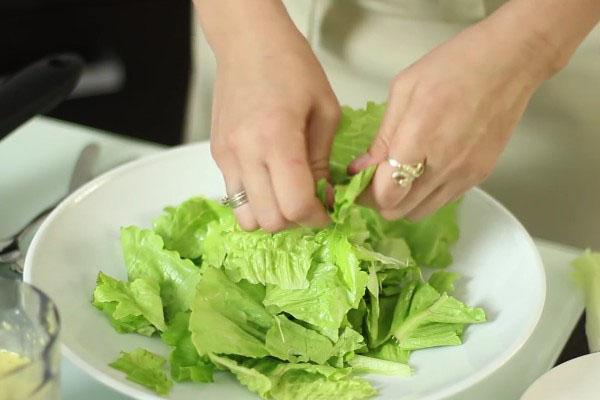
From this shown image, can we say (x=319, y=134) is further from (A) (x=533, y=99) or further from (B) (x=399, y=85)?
(A) (x=533, y=99)

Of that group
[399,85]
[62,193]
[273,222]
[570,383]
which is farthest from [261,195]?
[62,193]

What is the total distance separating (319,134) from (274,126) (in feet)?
0.17

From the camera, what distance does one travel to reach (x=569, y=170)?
1.18 m

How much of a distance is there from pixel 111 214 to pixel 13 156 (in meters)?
0.25

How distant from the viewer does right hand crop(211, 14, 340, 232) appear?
73cm

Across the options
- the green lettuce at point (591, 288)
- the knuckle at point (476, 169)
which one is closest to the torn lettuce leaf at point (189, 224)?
the knuckle at point (476, 169)

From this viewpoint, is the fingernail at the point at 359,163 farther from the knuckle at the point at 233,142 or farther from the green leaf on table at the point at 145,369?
the green leaf on table at the point at 145,369

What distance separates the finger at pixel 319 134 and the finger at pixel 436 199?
0.09 m

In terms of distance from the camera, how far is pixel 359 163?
0.77 meters

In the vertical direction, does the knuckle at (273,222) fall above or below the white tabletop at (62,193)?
above

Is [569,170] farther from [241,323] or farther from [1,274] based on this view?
[1,274]

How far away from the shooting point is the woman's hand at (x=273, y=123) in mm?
729

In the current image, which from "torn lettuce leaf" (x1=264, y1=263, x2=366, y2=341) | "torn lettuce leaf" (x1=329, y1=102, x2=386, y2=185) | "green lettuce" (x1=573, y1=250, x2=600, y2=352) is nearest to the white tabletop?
"green lettuce" (x1=573, y1=250, x2=600, y2=352)

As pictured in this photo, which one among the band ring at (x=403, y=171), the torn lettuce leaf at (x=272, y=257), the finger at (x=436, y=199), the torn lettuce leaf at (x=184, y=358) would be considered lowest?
the torn lettuce leaf at (x=184, y=358)
